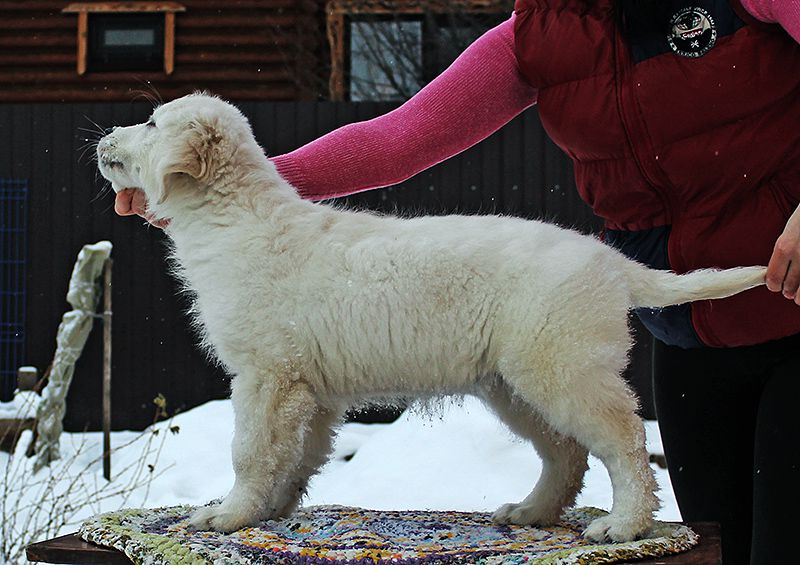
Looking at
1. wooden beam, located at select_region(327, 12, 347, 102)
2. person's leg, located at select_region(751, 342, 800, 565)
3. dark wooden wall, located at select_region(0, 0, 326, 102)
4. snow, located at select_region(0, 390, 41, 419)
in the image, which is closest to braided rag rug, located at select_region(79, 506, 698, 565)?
person's leg, located at select_region(751, 342, 800, 565)

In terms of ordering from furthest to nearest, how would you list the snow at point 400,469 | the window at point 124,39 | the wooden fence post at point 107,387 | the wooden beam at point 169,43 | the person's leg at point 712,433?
the window at point 124,39
the wooden beam at point 169,43
the wooden fence post at point 107,387
the snow at point 400,469
the person's leg at point 712,433

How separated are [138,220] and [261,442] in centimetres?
662

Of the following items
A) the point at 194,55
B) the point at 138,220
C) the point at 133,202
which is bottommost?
the point at 138,220

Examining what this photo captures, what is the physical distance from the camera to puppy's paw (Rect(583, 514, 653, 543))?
6.50 feet

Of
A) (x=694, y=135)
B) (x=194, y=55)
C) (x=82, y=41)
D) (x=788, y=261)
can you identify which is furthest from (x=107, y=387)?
(x=82, y=41)

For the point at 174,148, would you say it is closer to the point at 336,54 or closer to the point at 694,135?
the point at 694,135

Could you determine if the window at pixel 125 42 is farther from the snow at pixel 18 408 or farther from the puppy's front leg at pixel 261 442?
the puppy's front leg at pixel 261 442

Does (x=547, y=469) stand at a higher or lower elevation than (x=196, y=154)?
lower

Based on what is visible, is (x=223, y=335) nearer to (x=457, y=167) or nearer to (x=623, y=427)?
(x=623, y=427)

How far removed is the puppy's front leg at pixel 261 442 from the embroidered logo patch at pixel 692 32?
1.18m

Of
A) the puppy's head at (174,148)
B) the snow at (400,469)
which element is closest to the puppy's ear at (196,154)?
the puppy's head at (174,148)

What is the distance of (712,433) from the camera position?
2309 mm

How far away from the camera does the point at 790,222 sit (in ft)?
5.98

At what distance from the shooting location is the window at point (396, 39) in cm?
1216
